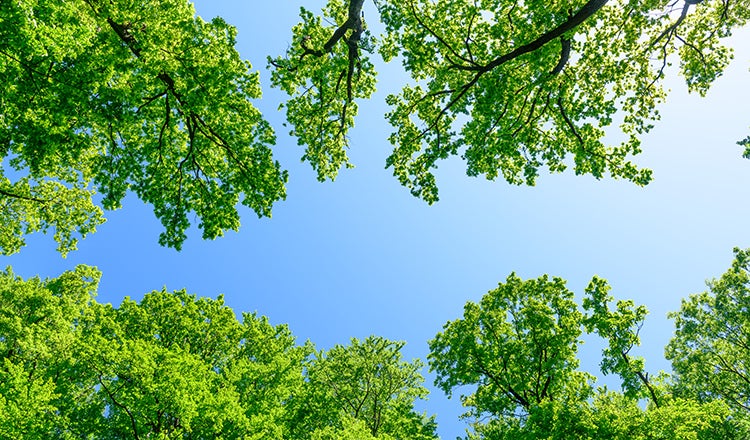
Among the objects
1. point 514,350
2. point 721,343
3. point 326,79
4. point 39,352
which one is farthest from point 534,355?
point 39,352

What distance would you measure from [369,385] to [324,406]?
3.71m

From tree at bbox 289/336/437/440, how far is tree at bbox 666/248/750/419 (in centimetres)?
1616

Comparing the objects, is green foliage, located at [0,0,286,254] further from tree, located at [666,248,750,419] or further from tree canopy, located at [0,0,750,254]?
tree, located at [666,248,750,419]

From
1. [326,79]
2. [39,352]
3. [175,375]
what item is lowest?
[175,375]

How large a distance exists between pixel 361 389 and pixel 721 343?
22.3 meters

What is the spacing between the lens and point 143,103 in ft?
36.8

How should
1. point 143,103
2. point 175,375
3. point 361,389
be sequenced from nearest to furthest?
1. point 143,103
2. point 175,375
3. point 361,389

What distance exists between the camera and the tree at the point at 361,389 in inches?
1049

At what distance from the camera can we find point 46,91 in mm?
9773

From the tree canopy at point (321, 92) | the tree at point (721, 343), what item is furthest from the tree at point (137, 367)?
the tree at point (721, 343)

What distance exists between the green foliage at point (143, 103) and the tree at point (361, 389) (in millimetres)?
18647

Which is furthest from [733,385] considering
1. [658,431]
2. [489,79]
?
[489,79]

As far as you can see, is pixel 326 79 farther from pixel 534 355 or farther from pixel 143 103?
pixel 534 355

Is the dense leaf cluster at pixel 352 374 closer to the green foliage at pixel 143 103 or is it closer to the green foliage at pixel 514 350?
the green foliage at pixel 514 350
